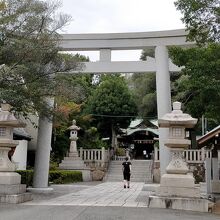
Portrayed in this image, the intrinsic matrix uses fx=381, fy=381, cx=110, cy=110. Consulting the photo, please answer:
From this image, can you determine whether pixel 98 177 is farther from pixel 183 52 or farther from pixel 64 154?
pixel 183 52

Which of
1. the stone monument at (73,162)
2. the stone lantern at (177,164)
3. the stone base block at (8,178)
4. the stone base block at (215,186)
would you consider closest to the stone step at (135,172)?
the stone monument at (73,162)

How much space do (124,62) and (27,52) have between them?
5.00 meters

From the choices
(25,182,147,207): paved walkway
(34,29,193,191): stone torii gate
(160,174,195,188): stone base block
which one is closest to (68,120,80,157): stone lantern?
(34,29,193,191): stone torii gate

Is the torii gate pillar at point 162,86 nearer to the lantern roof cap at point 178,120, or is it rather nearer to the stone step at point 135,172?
the lantern roof cap at point 178,120

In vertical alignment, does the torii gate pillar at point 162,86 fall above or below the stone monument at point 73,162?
above

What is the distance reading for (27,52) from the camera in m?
11.6

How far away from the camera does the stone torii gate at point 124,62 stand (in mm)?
15047

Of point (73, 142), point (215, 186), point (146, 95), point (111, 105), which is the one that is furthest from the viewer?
point (111, 105)

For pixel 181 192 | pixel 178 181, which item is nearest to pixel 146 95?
pixel 178 181

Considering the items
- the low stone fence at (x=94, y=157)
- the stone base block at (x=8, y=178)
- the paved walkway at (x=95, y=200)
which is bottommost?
the paved walkway at (x=95, y=200)

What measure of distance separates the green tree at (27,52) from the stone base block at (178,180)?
4.61 metres

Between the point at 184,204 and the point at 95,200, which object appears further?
the point at 95,200

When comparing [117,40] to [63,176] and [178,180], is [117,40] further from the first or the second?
[63,176]

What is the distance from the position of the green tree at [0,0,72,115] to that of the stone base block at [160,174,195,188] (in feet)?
15.1
